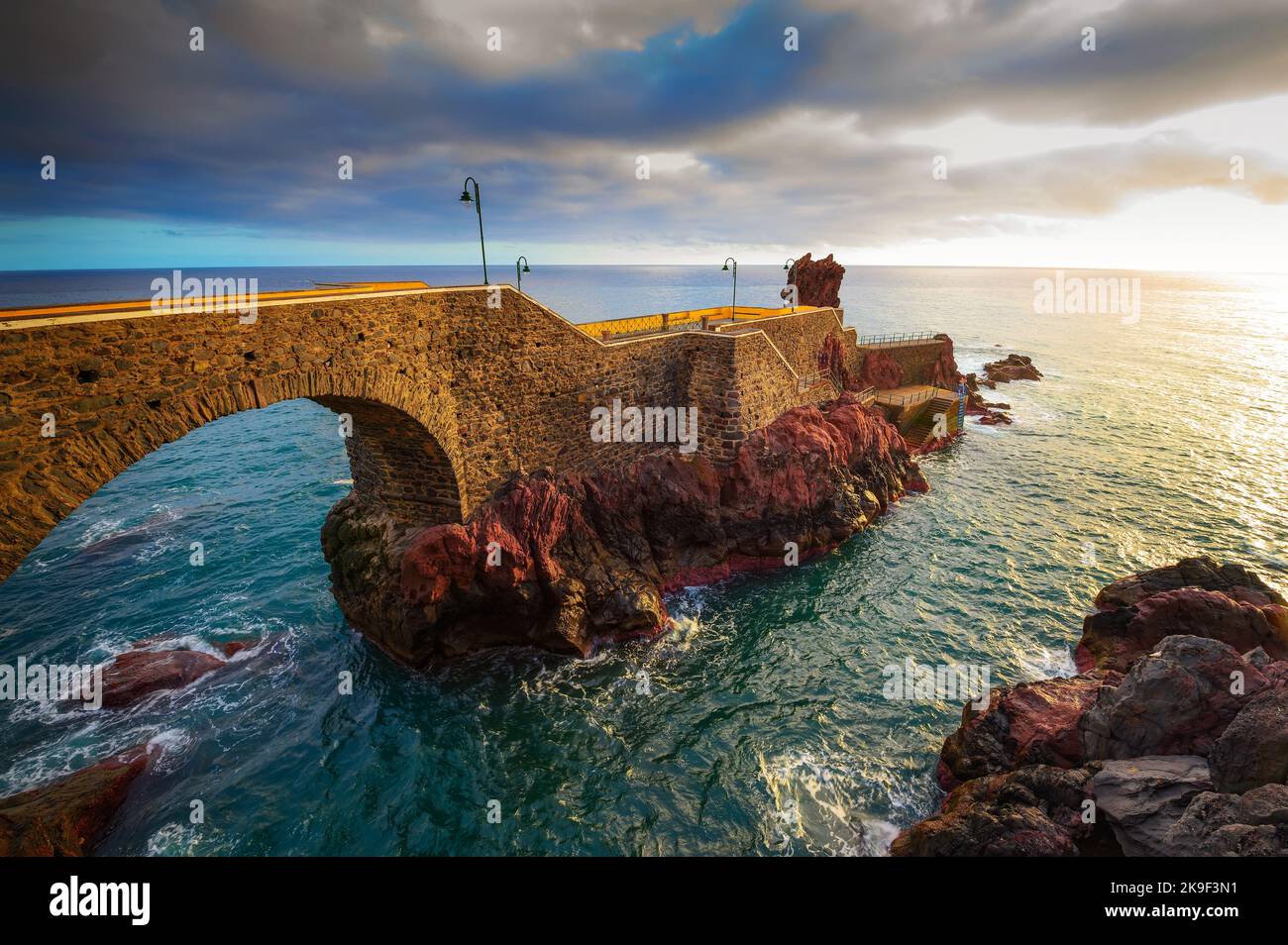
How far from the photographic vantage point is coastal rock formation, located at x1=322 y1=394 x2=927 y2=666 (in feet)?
63.4

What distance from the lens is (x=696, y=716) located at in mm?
17500

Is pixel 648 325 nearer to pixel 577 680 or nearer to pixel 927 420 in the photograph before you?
pixel 577 680

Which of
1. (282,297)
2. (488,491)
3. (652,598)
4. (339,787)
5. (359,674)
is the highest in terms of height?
(282,297)

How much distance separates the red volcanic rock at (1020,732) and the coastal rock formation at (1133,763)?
3cm

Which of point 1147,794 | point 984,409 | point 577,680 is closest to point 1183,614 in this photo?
point 1147,794

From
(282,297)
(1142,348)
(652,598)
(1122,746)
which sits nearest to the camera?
(1122,746)

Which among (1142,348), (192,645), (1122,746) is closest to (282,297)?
(192,645)

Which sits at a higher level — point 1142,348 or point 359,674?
point 1142,348

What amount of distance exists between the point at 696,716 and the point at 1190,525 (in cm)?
3218

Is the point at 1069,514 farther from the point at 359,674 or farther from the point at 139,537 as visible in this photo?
the point at 139,537

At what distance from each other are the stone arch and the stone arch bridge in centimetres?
3

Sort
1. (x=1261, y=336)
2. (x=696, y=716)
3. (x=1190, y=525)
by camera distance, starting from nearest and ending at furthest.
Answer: (x=696, y=716)
(x=1190, y=525)
(x=1261, y=336)

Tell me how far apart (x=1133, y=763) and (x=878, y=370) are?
3726 cm

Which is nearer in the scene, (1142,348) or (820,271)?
(820,271)
